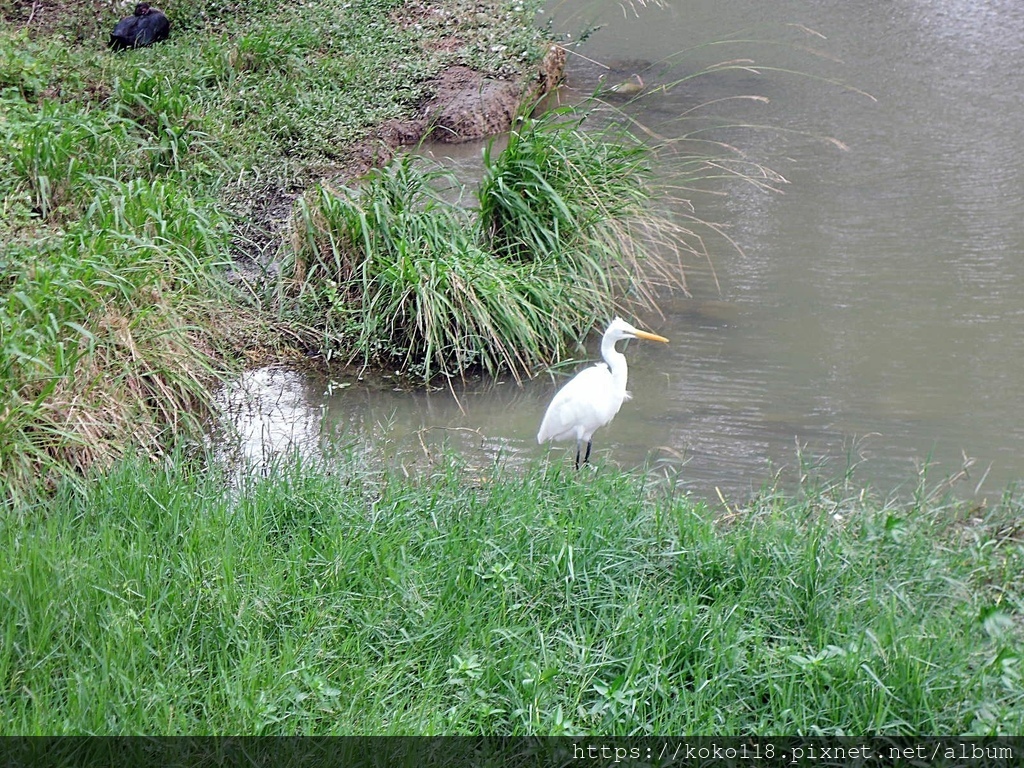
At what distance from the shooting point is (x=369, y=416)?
514 centimetres

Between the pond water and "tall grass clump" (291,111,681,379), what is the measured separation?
255mm

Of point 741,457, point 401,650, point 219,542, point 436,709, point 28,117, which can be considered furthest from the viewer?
point 28,117

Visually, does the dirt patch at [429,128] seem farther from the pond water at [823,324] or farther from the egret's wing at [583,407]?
the egret's wing at [583,407]

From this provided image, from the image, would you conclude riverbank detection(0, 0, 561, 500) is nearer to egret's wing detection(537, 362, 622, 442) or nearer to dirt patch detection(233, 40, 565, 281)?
dirt patch detection(233, 40, 565, 281)

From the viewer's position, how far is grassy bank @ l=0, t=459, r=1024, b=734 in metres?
2.70

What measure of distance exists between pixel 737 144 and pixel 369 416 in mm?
4339

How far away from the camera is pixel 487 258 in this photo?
18.5ft

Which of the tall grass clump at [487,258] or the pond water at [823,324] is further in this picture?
the tall grass clump at [487,258]

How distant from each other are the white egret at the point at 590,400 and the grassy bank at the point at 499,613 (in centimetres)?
72

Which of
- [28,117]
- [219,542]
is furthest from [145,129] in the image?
[219,542]

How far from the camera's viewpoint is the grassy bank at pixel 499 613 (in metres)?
2.70

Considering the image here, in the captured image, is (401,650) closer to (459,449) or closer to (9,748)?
(9,748)

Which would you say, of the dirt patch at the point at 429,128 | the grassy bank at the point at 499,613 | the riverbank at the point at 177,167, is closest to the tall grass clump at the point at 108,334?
the riverbank at the point at 177,167

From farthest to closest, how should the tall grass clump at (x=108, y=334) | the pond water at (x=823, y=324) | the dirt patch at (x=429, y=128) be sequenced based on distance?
the dirt patch at (x=429, y=128) < the pond water at (x=823, y=324) < the tall grass clump at (x=108, y=334)
